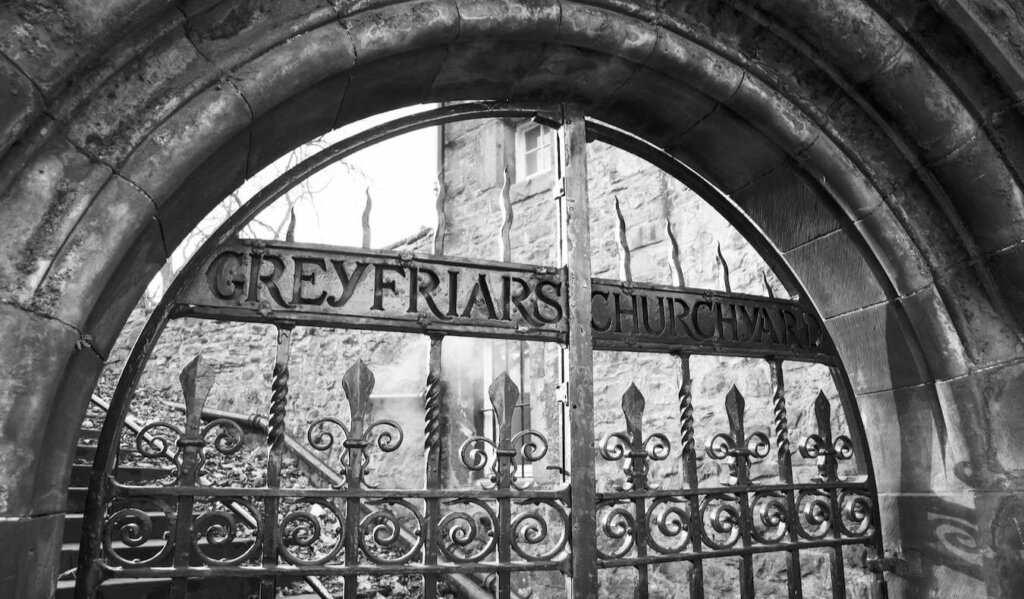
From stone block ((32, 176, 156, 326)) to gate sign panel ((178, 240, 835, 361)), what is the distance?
16.6 inches

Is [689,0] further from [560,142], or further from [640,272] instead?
[640,272]

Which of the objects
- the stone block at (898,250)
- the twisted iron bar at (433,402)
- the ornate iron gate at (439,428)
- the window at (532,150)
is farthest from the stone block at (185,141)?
the window at (532,150)

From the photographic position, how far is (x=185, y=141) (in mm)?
1646

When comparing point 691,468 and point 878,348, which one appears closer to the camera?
point 691,468

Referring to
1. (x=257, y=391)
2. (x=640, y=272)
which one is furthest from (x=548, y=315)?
(x=257, y=391)

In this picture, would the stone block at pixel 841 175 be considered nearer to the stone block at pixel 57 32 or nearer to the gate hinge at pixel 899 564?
the gate hinge at pixel 899 564

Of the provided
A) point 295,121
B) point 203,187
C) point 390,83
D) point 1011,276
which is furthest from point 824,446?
point 203,187

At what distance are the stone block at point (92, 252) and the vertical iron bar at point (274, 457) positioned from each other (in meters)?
0.52

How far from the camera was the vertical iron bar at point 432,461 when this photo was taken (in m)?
2.05

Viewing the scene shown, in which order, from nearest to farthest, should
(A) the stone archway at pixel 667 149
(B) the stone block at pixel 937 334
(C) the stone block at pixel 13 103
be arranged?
(C) the stone block at pixel 13 103 < (A) the stone archway at pixel 667 149 < (B) the stone block at pixel 937 334

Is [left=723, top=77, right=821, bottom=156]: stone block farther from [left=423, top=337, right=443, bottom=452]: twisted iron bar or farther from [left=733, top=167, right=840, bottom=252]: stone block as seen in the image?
[left=423, top=337, right=443, bottom=452]: twisted iron bar

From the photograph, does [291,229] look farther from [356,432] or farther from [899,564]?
[899,564]

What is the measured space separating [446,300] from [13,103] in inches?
47.5

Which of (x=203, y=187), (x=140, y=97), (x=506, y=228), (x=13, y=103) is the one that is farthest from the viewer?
(x=506, y=228)
